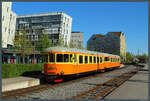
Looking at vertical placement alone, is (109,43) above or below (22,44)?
above

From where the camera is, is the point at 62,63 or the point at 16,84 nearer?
the point at 16,84

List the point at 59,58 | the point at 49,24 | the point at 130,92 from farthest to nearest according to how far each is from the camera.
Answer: the point at 49,24 → the point at 59,58 → the point at 130,92

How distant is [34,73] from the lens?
1872 cm

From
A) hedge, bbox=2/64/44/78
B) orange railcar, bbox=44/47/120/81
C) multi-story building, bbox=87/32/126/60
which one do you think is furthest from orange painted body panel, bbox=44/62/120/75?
multi-story building, bbox=87/32/126/60

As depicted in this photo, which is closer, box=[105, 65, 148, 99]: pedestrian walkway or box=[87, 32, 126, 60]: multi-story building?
box=[105, 65, 148, 99]: pedestrian walkway

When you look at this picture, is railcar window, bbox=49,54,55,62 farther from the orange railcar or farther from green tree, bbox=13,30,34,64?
green tree, bbox=13,30,34,64

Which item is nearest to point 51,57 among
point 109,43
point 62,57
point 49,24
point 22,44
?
point 62,57

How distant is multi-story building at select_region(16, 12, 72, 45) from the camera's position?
229 feet

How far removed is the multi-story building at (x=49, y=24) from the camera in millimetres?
69875

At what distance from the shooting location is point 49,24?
72.5 meters

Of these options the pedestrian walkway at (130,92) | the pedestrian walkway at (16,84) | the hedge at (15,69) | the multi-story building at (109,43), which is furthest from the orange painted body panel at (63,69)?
the multi-story building at (109,43)

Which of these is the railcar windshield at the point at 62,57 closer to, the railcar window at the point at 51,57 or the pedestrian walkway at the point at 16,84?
the railcar window at the point at 51,57

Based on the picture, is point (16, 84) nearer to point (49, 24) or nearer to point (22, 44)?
point (22, 44)

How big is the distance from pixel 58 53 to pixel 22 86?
12.1 feet
